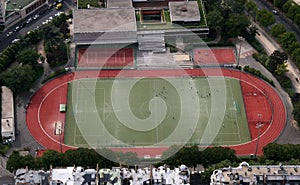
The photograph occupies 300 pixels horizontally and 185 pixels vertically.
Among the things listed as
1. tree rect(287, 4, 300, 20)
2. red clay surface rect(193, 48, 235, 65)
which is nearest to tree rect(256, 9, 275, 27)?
tree rect(287, 4, 300, 20)


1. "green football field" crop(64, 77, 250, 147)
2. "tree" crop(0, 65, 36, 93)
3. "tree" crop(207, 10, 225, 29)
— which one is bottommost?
"green football field" crop(64, 77, 250, 147)

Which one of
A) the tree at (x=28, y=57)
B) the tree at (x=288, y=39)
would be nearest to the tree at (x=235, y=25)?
the tree at (x=288, y=39)

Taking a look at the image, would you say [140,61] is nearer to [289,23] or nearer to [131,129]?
[131,129]

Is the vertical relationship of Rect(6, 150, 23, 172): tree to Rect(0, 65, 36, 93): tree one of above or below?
below

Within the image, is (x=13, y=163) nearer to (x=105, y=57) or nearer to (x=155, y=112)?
(x=155, y=112)

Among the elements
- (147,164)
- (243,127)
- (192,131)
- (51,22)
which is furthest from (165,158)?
(51,22)

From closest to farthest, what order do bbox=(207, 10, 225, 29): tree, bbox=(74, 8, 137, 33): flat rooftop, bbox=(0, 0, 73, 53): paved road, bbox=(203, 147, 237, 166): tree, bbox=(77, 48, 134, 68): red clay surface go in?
bbox=(203, 147, 237, 166): tree < bbox=(77, 48, 134, 68): red clay surface < bbox=(74, 8, 137, 33): flat rooftop < bbox=(207, 10, 225, 29): tree < bbox=(0, 0, 73, 53): paved road

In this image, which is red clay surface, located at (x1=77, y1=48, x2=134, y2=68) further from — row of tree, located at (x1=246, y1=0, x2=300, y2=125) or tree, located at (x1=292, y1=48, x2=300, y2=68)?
tree, located at (x1=292, y1=48, x2=300, y2=68)

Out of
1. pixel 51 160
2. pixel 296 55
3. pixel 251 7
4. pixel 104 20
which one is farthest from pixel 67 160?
pixel 251 7
